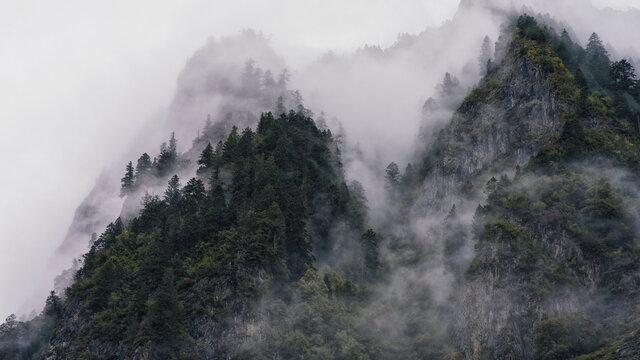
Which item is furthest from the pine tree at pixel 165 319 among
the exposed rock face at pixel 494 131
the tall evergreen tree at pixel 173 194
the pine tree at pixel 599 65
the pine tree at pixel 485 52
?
the pine tree at pixel 485 52

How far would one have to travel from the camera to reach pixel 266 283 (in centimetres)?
Answer: 8969

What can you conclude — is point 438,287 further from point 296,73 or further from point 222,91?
point 296,73

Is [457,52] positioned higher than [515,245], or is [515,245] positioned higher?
[457,52]

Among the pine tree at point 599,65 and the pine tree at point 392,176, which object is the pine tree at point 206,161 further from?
the pine tree at point 599,65

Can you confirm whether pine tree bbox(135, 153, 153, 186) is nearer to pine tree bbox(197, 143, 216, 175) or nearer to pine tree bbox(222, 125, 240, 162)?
pine tree bbox(197, 143, 216, 175)

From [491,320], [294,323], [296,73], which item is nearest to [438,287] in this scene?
[491,320]

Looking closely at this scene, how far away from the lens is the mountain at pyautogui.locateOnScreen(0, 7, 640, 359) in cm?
8094

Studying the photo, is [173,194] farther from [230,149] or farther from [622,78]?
[622,78]

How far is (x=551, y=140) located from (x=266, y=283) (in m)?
46.4

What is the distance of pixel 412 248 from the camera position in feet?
366

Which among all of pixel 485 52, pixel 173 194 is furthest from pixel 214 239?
pixel 485 52

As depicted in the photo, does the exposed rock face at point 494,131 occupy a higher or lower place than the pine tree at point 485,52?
lower

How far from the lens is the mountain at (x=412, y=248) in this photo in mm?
80938

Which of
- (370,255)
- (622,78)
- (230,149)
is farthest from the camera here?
(230,149)
